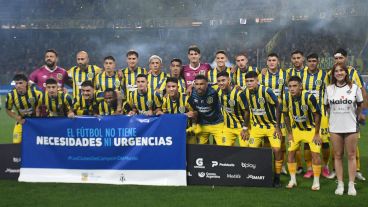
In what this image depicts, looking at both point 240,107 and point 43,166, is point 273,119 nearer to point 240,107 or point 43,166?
point 240,107

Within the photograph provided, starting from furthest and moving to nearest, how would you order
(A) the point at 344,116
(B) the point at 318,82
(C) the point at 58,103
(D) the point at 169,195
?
(C) the point at 58,103 < (B) the point at 318,82 < (D) the point at 169,195 < (A) the point at 344,116

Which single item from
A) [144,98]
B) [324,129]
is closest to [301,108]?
[324,129]

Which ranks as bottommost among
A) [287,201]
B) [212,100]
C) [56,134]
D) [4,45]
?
[287,201]

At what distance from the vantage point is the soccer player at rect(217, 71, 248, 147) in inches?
298

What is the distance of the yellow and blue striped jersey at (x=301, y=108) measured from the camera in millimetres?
7020

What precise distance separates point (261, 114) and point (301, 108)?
0.62m

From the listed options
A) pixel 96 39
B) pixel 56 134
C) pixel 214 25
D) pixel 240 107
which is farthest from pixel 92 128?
pixel 96 39

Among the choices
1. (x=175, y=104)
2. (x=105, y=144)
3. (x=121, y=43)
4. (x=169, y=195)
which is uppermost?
(x=121, y=43)

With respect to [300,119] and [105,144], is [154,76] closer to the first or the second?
[105,144]

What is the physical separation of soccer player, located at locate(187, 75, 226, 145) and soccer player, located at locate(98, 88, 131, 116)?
117 cm

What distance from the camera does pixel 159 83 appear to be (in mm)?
8727

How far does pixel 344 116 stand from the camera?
21.4ft

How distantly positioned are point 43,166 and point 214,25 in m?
25.3

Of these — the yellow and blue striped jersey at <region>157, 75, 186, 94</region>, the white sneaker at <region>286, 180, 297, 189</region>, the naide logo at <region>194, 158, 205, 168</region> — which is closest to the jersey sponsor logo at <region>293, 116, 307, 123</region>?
the white sneaker at <region>286, 180, 297, 189</region>
